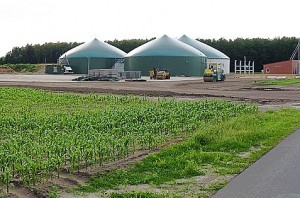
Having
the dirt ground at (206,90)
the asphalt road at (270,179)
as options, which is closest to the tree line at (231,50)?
the dirt ground at (206,90)

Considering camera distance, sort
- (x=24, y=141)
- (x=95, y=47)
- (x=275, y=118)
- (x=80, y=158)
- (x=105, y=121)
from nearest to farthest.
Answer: (x=80, y=158), (x=24, y=141), (x=105, y=121), (x=275, y=118), (x=95, y=47)

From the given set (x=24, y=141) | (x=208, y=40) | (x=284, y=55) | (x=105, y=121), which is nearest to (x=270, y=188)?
(x=24, y=141)

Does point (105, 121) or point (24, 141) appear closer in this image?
point (24, 141)

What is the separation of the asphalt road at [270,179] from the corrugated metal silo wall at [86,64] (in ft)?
254

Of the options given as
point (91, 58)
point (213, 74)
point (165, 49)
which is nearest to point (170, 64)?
point (165, 49)

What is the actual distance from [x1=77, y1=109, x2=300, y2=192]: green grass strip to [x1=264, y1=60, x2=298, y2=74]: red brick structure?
73.1 m

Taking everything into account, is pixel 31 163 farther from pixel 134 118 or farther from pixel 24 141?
pixel 134 118

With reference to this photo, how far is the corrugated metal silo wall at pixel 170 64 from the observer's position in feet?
261

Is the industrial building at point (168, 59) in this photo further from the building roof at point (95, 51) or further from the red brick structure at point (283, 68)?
the red brick structure at point (283, 68)

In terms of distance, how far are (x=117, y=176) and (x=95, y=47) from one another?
3276 inches

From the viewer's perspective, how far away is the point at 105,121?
571 inches

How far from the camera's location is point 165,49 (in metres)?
80.8

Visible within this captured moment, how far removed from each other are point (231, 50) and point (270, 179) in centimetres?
11012

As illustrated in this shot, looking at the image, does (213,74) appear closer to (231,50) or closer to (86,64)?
(86,64)
